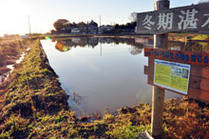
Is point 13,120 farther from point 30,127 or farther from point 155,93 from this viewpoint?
point 155,93

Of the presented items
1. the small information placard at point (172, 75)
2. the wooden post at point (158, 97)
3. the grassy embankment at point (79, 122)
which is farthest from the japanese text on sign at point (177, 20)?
the grassy embankment at point (79, 122)

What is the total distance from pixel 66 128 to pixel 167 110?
3893 mm

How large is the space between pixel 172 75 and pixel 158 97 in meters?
0.91

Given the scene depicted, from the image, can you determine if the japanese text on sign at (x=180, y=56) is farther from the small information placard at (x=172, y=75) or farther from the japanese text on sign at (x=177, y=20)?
the japanese text on sign at (x=177, y=20)

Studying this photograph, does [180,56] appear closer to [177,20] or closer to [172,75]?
[172,75]

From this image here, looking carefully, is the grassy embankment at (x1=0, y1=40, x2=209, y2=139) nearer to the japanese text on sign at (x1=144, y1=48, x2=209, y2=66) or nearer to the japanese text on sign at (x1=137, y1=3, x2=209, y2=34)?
the japanese text on sign at (x1=144, y1=48, x2=209, y2=66)

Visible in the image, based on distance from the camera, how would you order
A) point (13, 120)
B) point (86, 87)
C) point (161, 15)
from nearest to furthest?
point (161, 15) < point (13, 120) < point (86, 87)

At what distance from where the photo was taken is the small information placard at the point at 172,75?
280cm

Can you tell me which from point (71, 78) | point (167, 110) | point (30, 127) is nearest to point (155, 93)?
point (167, 110)

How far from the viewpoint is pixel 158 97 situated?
3684mm

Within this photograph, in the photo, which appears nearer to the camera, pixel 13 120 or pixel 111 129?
pixel 111 129

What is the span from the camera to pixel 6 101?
24.3ft

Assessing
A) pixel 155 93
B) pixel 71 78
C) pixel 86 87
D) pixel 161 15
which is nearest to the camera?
pixel 161 15

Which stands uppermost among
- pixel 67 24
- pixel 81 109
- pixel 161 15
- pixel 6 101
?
pixel 67 24
